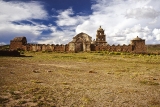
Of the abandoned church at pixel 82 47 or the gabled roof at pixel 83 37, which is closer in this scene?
the abandoned church at pixel 82 47

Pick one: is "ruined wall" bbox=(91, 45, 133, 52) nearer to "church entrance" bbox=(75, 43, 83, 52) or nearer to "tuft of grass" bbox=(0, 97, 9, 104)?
"church entrance" bbox=(75, 43, 83, 52)

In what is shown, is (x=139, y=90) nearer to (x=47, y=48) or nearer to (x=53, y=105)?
(x=53, y=105)

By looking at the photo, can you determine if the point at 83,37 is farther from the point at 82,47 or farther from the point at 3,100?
the point at 3,100

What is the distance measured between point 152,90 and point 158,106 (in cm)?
209

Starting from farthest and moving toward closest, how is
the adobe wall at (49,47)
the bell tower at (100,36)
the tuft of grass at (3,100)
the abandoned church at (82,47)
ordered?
the bell tower at (100,36), the adobe wall at (49,47), the abandoned church at (82,47), the tuft of grass at (3,100)

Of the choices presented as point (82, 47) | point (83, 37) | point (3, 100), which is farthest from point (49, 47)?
point (3, 100)

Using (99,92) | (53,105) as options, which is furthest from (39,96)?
(99,92)

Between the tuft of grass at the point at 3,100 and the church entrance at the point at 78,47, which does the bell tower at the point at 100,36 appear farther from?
the tuft of grass at the point at 3,100

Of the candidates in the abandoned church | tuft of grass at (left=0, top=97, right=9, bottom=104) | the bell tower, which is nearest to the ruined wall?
the abandoned church

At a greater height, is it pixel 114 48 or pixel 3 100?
pixel 114 48

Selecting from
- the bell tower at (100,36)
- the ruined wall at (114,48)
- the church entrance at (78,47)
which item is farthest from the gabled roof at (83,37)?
the ruined wall at (114,48)

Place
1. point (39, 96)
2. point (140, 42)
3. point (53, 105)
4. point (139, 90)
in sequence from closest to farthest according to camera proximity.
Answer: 1. point (53, 105)
2. point (39, 96)
3. point (139, 90)
4. point (140, 42)

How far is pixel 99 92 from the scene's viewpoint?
729 cm

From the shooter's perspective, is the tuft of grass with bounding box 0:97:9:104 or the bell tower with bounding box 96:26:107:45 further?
the bell tower with bounding box 96:26:107:45
